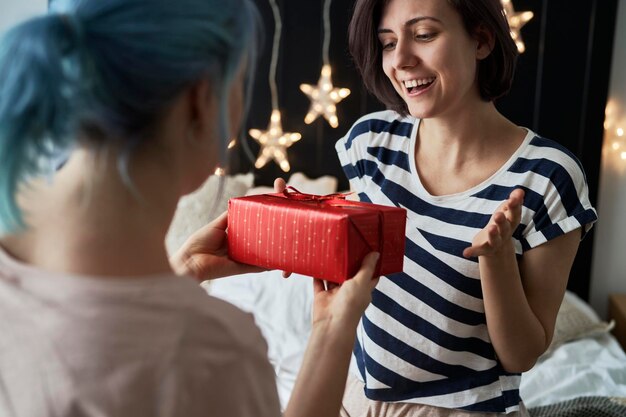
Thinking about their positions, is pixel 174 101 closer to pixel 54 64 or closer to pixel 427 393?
pixel 54 64

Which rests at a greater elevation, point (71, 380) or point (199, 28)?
point (199, 28)

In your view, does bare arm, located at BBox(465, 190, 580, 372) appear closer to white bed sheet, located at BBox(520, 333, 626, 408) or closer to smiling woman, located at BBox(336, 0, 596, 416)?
smiling woman, located at BBox(336, 0, 596, 416)

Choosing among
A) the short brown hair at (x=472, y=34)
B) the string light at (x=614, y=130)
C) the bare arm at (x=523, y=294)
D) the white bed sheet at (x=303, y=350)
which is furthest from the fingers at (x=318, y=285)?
the string light at (x=614, y=130)

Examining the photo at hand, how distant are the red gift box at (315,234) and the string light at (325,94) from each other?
65.6 inches

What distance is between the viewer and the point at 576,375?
2.00 meters

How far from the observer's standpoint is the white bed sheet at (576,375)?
6.28 ft

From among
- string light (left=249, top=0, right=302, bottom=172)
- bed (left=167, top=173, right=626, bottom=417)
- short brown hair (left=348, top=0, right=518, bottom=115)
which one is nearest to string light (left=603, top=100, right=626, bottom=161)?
bed (left=167, top=173, right=626, bottom=417)

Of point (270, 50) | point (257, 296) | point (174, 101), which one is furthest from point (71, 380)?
point (270, 50)

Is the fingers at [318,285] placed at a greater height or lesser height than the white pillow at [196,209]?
greater

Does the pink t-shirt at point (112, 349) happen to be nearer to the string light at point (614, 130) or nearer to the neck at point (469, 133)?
the neck at point (469, 133)

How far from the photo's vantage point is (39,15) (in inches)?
22.6

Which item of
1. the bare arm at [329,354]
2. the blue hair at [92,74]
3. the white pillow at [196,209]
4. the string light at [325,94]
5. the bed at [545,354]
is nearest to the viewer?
the blue hair at [92,74]

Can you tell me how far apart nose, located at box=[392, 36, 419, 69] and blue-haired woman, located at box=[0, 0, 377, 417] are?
1.70ft

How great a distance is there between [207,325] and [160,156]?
16cm
